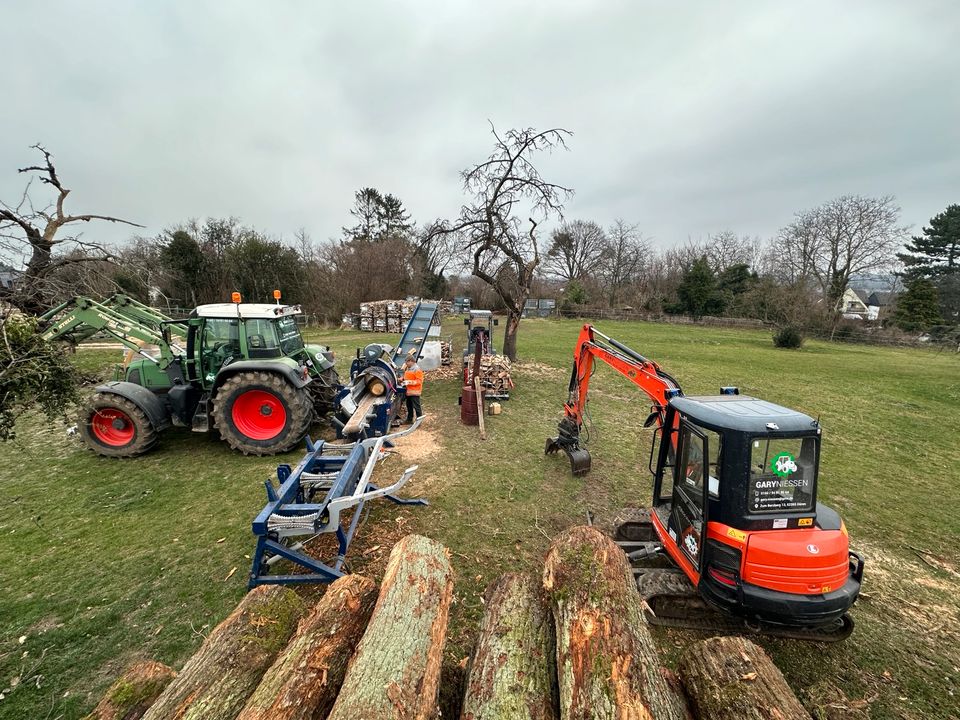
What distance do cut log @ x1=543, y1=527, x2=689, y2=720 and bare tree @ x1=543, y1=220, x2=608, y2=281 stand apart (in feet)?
152

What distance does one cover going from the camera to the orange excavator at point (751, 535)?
114 inches

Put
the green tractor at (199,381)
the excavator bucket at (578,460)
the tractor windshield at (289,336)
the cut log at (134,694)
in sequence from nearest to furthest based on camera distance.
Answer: the cut log at (134,694)
the green tractor at (199,381)
the excavator bucket at (578,460)
the tractor windshield at (289,336)

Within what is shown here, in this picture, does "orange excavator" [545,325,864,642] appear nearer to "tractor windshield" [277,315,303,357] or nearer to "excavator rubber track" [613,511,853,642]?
"excavator rubber track" [613,511,853,642]

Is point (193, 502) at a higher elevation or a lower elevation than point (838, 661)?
higher

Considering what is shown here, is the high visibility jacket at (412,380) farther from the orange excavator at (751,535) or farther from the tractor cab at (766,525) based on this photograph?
the tractor cab at (766,525)

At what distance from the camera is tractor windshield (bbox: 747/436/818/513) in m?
3.05

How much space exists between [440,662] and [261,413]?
17.4 feet

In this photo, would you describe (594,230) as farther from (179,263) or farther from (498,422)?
(498,422)

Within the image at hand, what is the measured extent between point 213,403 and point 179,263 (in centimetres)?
2689

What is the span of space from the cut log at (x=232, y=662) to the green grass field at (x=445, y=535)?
1190mm

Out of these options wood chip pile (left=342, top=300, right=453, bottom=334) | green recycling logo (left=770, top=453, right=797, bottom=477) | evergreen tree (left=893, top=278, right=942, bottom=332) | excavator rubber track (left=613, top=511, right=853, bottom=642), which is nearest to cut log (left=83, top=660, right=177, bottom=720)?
excavator rubber track (left=613, top=511, right=853, bottom=642)

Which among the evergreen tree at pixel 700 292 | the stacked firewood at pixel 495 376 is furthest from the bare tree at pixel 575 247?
the stacked firewood at pixel 495 376

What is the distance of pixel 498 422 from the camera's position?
27.8 ft

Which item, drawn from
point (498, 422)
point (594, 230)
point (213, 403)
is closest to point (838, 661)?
point (498, 422)
